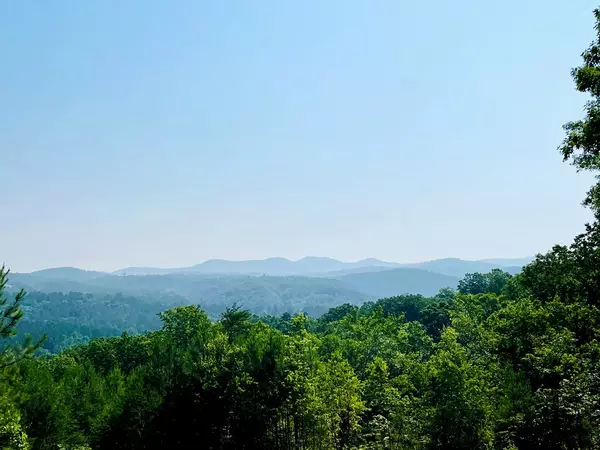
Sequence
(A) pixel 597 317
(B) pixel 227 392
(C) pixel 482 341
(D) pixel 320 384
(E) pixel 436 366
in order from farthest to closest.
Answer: (C) pixel 482 341 → (B) pixel 227 392 → (D) pixel 320 384 → (E) pixel 436 366 → (A) pixel 597 317

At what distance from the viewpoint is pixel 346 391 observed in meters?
27.1

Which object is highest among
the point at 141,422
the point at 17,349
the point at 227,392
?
the point at 17,349

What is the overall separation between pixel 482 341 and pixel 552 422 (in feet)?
53.9

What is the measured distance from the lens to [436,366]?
25516 millimetres

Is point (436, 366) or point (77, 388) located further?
point (77, 388)

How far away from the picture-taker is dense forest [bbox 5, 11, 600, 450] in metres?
19.4

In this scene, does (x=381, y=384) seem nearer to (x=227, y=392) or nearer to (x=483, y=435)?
(x=483, y=435)

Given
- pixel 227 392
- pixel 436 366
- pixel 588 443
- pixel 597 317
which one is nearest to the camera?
pixel 588 443

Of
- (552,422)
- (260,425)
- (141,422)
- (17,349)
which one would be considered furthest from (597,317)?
(141,422)

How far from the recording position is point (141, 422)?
30.6 meters

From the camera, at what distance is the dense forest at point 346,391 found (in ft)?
63.5

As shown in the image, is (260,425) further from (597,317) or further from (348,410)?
(597,317)

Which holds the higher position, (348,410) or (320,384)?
(320,384)

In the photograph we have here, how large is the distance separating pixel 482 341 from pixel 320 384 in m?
16.1
